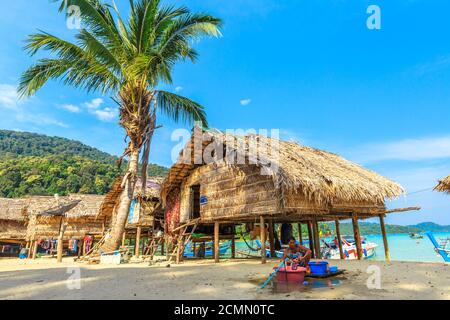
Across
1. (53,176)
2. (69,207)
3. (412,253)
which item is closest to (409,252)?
(412,253)

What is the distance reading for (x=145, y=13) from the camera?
31.5 ft

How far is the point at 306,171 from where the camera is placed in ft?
30.9

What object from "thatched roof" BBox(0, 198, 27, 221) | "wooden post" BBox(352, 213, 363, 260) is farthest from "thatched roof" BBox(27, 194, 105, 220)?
"wooden post" BBox(352, 213, 363, 260)

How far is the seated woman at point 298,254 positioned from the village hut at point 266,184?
2174 mm

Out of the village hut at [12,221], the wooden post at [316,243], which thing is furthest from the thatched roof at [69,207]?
the wooden post at [316,243]

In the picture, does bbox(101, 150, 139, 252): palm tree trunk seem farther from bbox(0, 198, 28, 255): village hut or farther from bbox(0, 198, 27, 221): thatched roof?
bbox(0, 198, 28, 255): village hut

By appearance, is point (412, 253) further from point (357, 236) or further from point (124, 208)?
point (124, 208)

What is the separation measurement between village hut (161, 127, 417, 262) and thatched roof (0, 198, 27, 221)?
56.4ft

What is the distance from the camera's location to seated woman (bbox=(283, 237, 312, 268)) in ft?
20.4

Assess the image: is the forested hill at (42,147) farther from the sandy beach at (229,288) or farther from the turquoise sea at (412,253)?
the sandy beach at (229,288)
